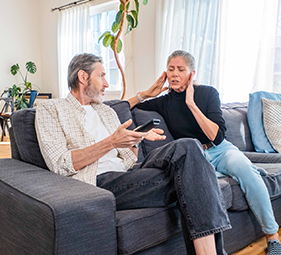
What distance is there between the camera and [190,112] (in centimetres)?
201

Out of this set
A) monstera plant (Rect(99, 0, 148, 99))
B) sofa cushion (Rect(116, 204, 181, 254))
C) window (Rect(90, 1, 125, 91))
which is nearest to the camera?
sofa cushion (Rect(116, 204, 181, 254))

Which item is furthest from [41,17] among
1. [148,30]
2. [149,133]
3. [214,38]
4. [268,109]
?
[149,133]

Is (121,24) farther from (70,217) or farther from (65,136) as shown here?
(70,217)

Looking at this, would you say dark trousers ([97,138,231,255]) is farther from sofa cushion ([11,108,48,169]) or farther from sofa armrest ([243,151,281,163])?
sofa armrest ([243,151,281,163])

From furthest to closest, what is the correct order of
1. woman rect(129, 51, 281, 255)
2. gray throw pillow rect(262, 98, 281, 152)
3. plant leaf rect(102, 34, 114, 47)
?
plant leaf rect(102, 34, 114, 47) → gray throw pillow rect(262, 98, 281, 152) → woman rect(129, 51, 281, 255)

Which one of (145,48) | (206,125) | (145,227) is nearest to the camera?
(145,227)

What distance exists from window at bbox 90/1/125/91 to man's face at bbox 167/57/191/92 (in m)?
3.18

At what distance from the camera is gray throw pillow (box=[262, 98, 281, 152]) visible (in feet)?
7.73

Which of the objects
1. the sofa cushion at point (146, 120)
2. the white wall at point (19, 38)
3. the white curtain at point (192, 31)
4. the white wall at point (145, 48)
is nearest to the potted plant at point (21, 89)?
the white wall at point (19, 38)

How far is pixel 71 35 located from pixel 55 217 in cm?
517

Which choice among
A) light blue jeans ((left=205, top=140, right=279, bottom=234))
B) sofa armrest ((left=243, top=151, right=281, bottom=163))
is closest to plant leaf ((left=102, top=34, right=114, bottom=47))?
sofa armrest ((left=243, top=151, right=281, bottom=163))

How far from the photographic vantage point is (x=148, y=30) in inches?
174

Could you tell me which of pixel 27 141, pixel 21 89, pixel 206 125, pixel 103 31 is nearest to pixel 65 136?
pixel 27 141

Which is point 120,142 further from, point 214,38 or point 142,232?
point 214,38
